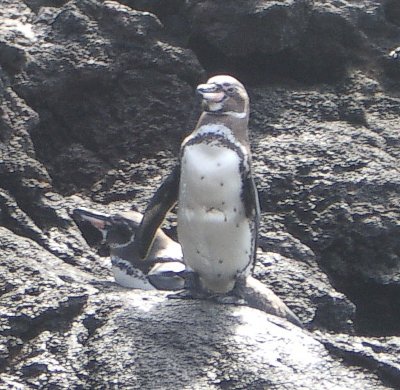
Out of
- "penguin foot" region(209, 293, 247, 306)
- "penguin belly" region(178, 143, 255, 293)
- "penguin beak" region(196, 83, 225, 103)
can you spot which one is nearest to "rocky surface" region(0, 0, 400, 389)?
"penguin foot" region(209, 293, 247, 306)

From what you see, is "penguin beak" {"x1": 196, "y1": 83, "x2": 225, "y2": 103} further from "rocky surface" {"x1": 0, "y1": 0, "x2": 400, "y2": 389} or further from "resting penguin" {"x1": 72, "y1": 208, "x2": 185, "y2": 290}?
"resting penguin" {"x1": 72, "y1": 208, "x2": 185, "y2": 290}

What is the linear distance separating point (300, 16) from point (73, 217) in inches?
75.2

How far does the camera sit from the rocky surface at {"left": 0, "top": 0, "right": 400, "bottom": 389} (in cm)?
429

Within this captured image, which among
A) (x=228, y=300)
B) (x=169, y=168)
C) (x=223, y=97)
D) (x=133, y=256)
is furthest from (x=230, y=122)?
(x=169, y=168)

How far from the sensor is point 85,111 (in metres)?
6.50

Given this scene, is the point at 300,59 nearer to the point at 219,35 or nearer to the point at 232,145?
the point at 219,35

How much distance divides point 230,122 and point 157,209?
20.3 inches

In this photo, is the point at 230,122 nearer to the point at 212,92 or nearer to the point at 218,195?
the point at 212,92

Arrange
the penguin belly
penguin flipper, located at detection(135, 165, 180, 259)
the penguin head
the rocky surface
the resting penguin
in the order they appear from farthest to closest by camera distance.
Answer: the resting penguin
penguin flipper, located at detection(135, 165, 180, 259)
the penguin head
the penguin belly
the rocky surface

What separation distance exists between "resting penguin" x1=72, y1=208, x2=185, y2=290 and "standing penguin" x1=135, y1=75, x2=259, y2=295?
54 cm

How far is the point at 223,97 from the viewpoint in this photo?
15.7 ft

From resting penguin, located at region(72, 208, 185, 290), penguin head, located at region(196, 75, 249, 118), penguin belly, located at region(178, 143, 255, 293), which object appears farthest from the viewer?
resting penguin, located at region(72, 208, 185, 290)

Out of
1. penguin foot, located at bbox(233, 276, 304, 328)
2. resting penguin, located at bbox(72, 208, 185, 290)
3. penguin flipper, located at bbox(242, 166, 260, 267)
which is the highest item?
penguin flipper, located at bbox(242, 166, 260, 267)

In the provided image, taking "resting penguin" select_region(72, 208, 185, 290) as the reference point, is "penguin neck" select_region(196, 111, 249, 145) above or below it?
above
